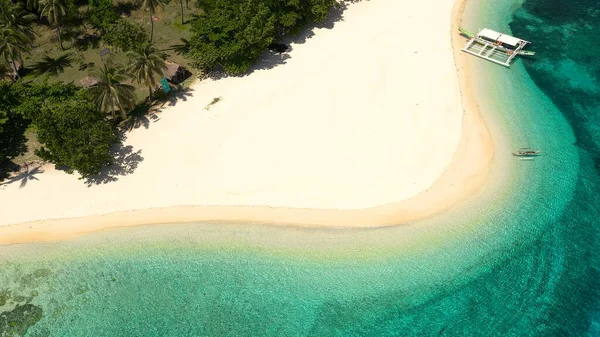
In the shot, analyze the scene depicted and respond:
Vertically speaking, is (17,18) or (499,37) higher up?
(17,18)

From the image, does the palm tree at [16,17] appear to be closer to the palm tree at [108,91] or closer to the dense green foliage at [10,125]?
the dense green foliage at [10,125]

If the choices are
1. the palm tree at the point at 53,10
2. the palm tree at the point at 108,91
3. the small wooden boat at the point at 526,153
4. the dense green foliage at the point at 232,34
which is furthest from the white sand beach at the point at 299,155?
the palm tree at the point at 53,10

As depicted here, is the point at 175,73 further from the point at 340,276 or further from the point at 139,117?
the point at 340,276

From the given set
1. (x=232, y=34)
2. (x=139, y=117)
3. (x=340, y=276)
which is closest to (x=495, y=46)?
(x=232, y=34)

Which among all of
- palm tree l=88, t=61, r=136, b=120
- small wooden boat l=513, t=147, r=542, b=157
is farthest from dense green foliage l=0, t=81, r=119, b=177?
small wooden boat l=513, t=147, r=542, b=157

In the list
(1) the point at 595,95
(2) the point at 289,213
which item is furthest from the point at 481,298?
(1) the point at 595,95

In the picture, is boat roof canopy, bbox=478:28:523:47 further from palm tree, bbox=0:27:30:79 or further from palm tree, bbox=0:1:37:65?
palm tree, bbox=0:1:37:65
